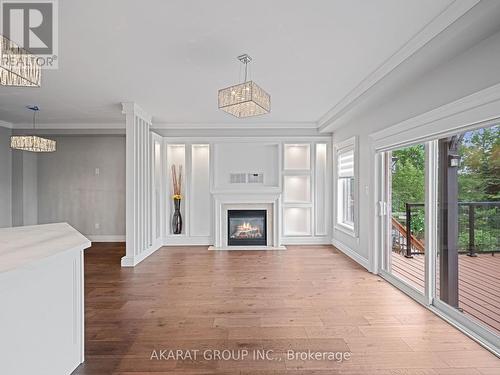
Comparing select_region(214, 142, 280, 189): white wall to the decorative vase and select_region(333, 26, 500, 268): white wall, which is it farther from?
select_region(333, 26, 500, 268): white wall

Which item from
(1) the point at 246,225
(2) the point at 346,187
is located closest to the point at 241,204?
(1) the point at 246,225

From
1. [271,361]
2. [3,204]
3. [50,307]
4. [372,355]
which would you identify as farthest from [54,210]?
[372,355]

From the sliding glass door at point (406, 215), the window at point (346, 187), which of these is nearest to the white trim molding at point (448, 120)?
the sliding glass door at point (406, 215)

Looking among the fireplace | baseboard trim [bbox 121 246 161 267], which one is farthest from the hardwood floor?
the fireplace

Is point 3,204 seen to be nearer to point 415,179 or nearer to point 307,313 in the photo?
point 307,313

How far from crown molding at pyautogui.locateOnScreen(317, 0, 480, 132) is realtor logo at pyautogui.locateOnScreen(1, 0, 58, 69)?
2.92 meters

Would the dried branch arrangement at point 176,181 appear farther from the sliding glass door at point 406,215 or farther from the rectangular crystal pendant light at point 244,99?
the sliding glass door at point 406,215

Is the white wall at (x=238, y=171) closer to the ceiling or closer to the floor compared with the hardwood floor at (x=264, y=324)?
closer to the ceiling

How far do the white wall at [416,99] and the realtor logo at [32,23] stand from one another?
10.8ft

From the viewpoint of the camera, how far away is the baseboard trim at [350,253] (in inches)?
191

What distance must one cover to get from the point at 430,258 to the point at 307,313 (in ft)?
4.74

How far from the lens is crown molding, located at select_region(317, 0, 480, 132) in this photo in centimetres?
222

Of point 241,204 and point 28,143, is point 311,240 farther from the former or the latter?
point 28,143

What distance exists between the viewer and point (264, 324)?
9.42 feet
